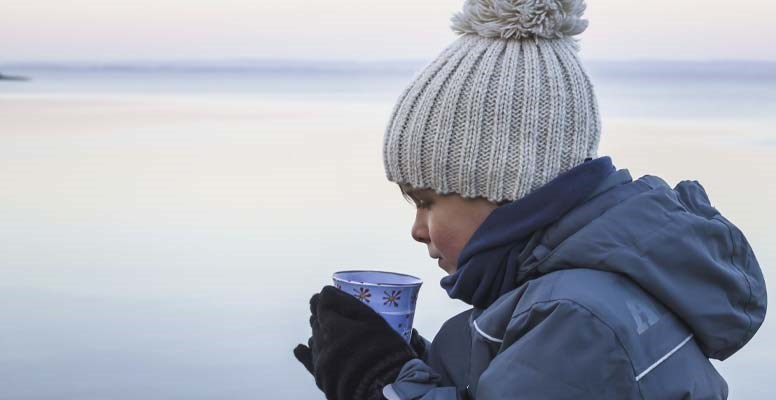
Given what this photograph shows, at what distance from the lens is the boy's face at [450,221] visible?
1.70 m

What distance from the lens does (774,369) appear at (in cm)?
385

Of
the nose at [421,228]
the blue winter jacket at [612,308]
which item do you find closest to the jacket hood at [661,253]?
the blue winter jacket at [612,308]

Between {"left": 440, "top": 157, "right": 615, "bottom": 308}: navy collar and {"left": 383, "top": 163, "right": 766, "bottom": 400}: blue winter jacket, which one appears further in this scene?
{"left": 440, "top": 157, "right": 615, "bottom": 308}: navy collar

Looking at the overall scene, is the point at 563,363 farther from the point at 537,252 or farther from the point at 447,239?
the point at 447,239

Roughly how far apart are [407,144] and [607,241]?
Result: 1.20 ft

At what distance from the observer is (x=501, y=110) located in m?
1.67

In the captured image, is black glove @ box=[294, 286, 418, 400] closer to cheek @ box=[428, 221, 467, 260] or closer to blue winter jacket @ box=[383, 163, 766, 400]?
blue winter jacket @ box=[383, 163, 766, 400]

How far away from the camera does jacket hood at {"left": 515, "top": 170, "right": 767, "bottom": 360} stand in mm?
1518

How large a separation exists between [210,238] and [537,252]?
384 cm

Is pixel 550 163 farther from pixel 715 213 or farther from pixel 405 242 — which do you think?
pixel 405 242

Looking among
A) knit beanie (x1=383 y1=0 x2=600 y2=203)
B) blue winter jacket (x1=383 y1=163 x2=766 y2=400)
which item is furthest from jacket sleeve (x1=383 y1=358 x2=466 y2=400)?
knit beanie (x1=383 y1=0 x2=600 y2=203)

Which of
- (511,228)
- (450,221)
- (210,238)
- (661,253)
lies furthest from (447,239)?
(210,238)

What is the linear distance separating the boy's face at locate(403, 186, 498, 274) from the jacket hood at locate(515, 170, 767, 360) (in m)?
0.12

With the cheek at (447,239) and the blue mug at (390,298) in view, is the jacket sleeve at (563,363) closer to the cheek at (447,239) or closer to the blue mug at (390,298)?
the cheek at (447,239)
